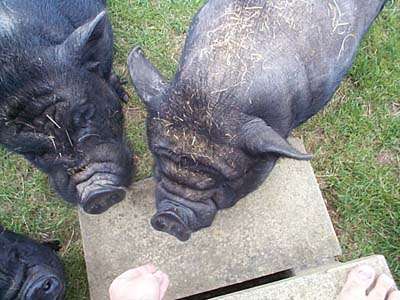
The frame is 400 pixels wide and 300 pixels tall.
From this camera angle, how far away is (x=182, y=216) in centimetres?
279

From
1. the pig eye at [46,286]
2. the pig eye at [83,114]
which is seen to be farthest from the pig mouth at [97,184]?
the pig eye at [46,286]

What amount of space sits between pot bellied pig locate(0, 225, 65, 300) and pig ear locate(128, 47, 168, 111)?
4.01 feet

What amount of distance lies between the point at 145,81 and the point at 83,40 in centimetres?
35

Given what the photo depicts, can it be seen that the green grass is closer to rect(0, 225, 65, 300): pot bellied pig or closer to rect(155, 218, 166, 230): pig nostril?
rect(0, 225, 65, 300): pot bellied pig

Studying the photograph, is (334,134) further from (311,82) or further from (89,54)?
(89,54)

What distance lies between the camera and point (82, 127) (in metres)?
2.82

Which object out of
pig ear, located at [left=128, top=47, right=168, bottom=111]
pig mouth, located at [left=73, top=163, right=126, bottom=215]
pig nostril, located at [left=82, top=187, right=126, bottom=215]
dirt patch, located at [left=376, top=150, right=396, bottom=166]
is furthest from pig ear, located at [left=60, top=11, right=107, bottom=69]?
dirt patch, located at [left=376, top=150, right=396, bottom=166]

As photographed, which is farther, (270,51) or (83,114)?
(83,114)

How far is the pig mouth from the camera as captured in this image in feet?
9.55

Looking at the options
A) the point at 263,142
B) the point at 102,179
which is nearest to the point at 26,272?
the point at 102,179

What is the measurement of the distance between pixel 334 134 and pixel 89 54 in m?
1.77

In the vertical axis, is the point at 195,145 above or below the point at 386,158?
above

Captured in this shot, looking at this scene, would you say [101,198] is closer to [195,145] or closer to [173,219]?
[173,219]

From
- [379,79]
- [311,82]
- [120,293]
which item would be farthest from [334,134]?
[120,293]
